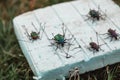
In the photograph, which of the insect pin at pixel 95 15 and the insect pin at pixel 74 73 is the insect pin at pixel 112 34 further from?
the insect pin at pixel 74 73

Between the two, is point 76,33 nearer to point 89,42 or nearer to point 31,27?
point 89,42

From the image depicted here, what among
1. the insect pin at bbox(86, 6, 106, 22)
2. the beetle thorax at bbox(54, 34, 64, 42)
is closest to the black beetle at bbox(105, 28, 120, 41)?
the insect pin at bbox(86, 6, 106, 22)

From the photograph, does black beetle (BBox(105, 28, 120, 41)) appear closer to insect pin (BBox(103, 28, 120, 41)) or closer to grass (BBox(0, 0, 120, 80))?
insect pin (BBox(103, 28, 120, 41))

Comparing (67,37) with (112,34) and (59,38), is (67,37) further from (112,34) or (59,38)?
(112,34)

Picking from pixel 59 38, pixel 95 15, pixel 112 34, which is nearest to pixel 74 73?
pixel 59 38

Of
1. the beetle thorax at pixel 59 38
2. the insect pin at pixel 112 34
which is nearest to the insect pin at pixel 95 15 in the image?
the insect pin at pixel 112 34
